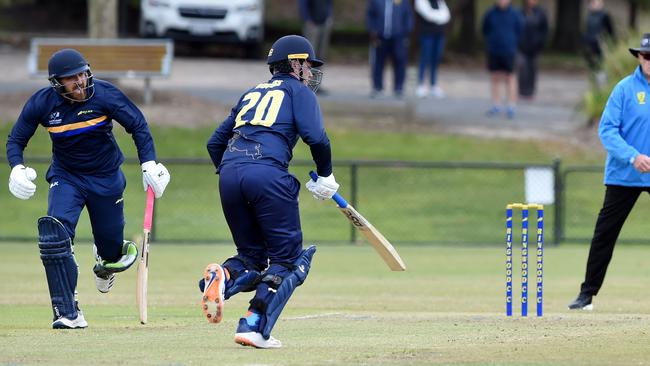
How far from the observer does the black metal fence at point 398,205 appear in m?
19.3

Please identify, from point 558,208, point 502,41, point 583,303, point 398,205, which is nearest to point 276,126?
point 583,303

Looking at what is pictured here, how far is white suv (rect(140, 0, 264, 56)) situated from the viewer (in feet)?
97.7

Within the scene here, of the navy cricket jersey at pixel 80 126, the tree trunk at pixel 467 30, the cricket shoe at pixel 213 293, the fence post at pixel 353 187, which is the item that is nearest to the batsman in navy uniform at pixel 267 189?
the cricket shoe at pixel 213 293

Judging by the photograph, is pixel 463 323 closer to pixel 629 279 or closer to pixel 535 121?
pixel 629 279

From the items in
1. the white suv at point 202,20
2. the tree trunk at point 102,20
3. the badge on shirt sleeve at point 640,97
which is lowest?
the white suv at point 202,20

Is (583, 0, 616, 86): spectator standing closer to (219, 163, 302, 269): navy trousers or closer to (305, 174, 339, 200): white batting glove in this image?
(305, 174, 339, 200): white batting glove

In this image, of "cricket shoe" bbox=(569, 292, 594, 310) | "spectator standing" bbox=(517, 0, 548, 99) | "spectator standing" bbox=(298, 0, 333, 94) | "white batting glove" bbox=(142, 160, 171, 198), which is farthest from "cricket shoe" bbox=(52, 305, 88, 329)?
"spectator standing" bbox=(517, 0, 548, 99)

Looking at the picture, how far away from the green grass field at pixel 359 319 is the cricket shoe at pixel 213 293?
229 mm

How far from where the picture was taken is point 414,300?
1294 centimetres

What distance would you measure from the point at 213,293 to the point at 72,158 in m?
2.26

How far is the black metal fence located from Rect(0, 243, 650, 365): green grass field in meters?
1.59

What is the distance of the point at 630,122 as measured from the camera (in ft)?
36.2

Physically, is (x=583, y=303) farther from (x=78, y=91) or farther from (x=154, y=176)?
(x=78, y=91)

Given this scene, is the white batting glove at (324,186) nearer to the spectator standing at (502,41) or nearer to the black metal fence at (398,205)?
the black metal fence at (398,205)
